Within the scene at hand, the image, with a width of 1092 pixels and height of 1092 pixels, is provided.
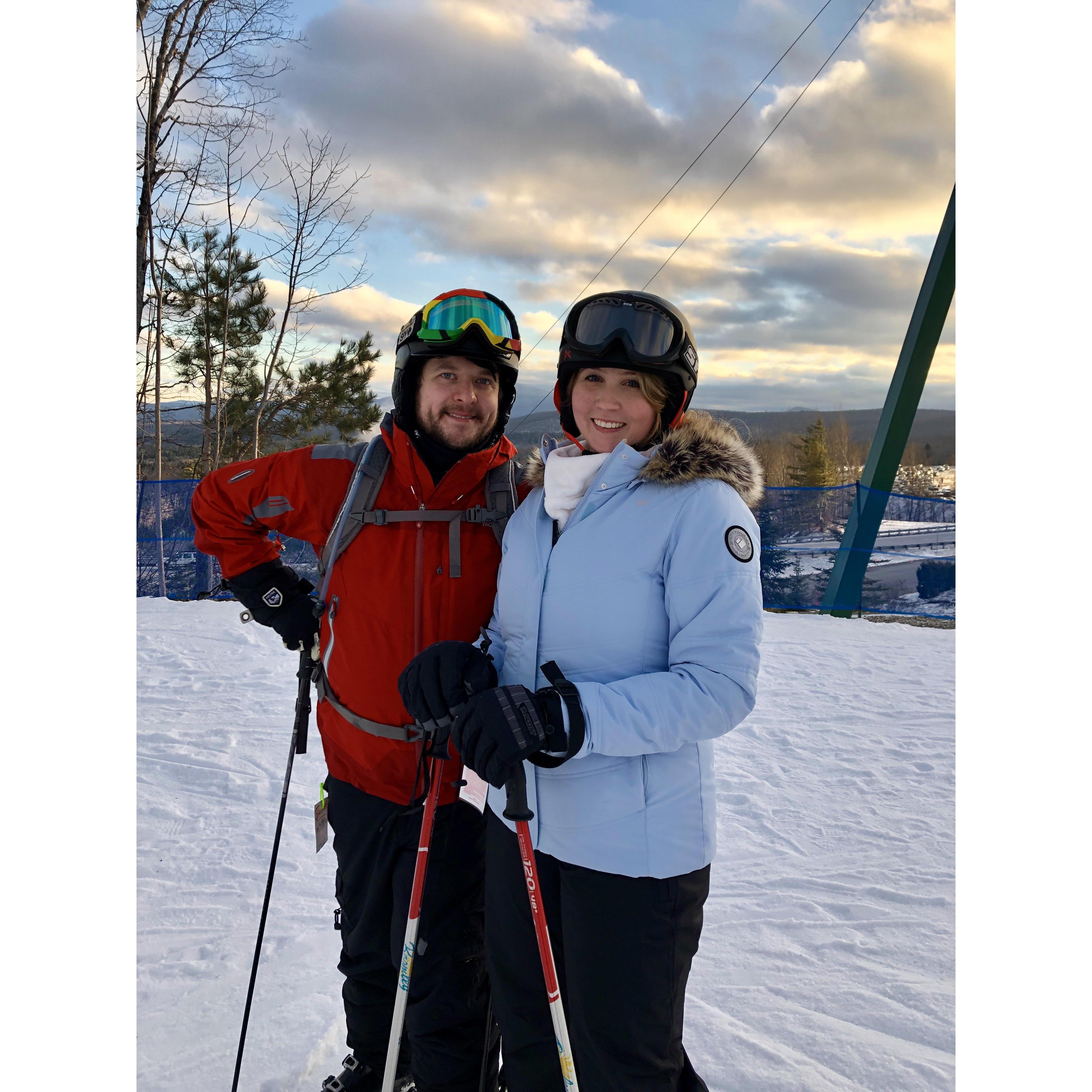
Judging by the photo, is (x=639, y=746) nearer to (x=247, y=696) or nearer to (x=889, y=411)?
(x=247, y=696)

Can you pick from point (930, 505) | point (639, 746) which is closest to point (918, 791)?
point (639, 746)

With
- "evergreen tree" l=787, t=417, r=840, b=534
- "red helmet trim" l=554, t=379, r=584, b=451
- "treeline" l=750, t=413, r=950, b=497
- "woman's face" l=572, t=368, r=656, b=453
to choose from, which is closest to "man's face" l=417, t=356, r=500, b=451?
"red helmet trim" l=554, t=379, r=584, b=451

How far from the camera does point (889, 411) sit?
34.0 ft

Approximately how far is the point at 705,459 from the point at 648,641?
0.39 metres

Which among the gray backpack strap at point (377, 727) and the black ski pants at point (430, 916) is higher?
the gray backpack strap at point (377, 727)

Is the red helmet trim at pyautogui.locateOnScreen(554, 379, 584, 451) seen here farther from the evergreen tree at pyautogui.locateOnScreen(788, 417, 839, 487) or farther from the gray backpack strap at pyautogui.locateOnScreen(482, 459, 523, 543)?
the evergreen tree at pyautogui.locateOnScreen(788, 417, 839, 487)

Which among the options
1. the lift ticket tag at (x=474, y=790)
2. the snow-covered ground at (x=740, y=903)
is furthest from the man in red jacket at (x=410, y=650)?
the snow-covered ground at (x=740, y=903)

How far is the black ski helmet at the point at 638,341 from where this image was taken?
1.65 metres

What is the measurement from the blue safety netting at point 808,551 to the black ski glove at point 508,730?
329 inches

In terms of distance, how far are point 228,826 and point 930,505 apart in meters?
9.37

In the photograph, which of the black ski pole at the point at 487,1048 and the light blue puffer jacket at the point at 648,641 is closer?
the light blue puffer jacket at the point at 648,641

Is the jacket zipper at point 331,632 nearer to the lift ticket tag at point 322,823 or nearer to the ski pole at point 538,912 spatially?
the lift ticket tag at point 322,823

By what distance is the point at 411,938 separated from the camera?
1647 millimetres

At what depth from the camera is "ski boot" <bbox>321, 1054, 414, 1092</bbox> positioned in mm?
2062
